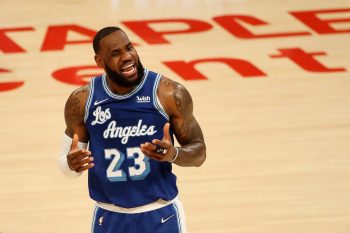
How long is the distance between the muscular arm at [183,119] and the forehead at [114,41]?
0.31m

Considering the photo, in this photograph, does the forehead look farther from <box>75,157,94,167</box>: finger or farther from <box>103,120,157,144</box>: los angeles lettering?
<box>75,157,94,167</box>: finger

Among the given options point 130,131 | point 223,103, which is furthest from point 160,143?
point 223,103

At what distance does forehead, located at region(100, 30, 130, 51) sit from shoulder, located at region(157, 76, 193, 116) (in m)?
0.31

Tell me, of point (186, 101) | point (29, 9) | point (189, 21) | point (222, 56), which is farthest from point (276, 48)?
point (186, 101)

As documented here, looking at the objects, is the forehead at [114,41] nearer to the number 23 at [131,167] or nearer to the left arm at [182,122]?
the left arm at [182,122]

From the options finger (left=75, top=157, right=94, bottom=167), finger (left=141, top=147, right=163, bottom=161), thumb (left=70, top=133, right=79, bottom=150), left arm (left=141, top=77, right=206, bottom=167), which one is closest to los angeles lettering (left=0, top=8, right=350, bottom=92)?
left arm (left=141, top=77, right=206, bottom=167)

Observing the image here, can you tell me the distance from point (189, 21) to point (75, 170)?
6.92 meters

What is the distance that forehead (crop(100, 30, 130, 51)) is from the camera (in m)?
4.92

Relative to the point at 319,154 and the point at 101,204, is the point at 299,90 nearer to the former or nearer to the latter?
the point at 319,154

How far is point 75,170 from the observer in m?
4.83

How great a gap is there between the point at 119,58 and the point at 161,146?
1.72 ft

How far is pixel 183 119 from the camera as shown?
510 cm

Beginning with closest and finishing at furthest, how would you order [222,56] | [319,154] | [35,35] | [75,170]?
[75,170]
[319,154]
[222,56]
[35,35]

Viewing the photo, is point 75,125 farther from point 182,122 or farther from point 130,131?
point 182,122
